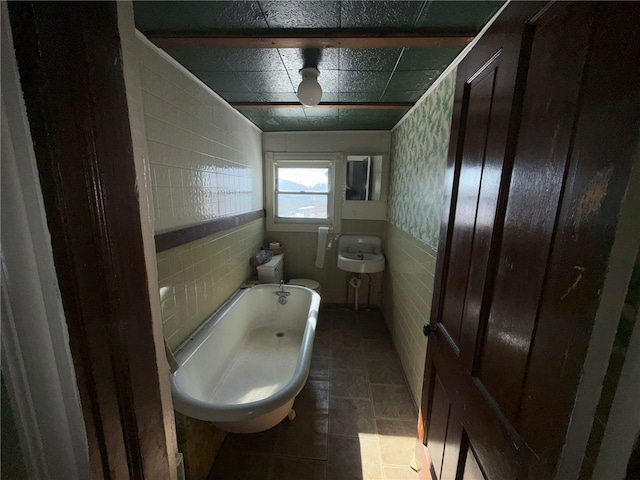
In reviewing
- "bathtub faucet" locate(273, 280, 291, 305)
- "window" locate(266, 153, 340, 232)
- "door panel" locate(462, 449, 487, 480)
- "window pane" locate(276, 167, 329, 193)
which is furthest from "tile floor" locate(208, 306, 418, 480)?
"window pane" locate(276, 167, 329, 193)

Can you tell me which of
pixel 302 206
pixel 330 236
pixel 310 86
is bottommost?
pixel 330 236

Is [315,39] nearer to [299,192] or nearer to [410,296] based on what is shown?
[410,296]

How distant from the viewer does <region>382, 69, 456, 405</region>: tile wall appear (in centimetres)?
156

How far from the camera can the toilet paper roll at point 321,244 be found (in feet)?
10.3

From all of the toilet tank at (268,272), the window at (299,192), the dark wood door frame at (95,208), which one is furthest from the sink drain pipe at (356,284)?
the dark wood door frame at (95,208)

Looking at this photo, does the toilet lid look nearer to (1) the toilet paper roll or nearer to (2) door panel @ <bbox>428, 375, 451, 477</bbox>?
(1) the toilet paper roll

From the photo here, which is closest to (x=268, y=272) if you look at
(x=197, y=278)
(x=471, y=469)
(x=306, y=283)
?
(x=306, y=283)

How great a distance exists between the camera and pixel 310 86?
58.4 inches

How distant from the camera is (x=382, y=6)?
0.97 meters

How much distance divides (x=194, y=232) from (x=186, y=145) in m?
0.56

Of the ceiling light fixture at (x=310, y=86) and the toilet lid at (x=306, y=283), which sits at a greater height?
the ceiling light fixture at (x=310, y=86)

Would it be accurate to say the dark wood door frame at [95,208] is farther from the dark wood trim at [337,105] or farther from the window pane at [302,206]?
A: the window pane at [302,206]

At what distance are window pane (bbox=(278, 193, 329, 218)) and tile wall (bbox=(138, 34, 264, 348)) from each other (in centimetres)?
84

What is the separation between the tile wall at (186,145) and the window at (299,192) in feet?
2.68
